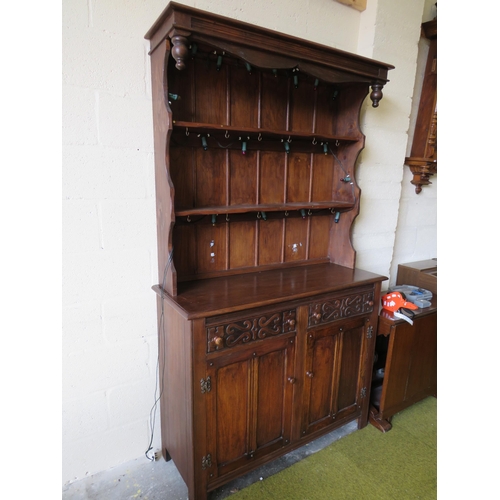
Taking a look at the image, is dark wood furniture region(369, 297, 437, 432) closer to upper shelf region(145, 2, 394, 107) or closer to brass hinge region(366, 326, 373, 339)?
brass hinge region(366, 326, 373, 339)

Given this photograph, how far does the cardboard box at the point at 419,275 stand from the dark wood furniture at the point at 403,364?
299 mm

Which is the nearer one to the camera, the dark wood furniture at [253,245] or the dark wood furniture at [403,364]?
the dark wood furniture at [253,245]

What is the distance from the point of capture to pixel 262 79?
181 cm

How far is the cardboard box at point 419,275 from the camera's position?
2.57m

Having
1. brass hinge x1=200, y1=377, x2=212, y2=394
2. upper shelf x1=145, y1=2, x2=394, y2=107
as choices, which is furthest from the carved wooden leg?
upper shelf x1=145, y1=2, x2=394, y2=107

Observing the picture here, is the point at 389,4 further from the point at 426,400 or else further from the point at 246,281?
the point at 426,400

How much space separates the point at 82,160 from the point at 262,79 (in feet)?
3.27

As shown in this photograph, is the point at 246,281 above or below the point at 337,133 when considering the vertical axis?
below

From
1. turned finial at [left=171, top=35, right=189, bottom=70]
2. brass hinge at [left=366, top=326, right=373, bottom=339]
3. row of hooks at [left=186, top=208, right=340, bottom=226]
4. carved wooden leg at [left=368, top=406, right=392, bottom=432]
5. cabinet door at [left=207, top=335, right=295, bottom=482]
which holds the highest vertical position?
turned finial at [left=171, top=35, right=189, bottom=70]


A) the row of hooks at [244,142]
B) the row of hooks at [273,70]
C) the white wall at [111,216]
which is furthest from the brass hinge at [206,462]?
the row of hooks at [273,70]

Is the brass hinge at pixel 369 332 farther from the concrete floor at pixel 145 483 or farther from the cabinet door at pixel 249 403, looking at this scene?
the concrete floor at pixel 145 483

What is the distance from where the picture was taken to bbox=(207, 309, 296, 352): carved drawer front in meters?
1.45

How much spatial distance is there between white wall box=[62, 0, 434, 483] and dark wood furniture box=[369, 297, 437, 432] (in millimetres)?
1378
